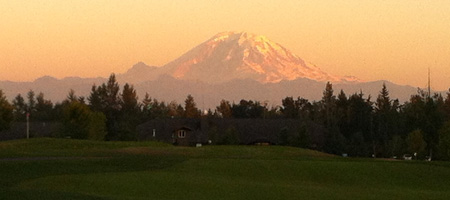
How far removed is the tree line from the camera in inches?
3580

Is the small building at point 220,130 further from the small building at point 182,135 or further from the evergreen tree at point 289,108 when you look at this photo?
the evergreen tree at point 289,108

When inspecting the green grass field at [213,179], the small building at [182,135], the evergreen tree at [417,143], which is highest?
the small building at [182,135]

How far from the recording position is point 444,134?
79.4m

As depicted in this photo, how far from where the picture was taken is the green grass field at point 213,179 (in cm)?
3127

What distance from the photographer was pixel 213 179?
36656mm

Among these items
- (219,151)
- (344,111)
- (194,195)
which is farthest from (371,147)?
(194,195)

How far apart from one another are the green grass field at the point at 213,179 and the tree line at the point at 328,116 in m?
36.7

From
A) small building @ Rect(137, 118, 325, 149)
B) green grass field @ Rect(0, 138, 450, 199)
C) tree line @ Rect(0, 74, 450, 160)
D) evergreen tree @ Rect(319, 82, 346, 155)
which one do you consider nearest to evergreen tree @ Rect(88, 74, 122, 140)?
tree line @ Rect(0, 74, 450, 160)

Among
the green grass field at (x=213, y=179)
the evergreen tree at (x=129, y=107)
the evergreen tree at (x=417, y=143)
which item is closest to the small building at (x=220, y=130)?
the evergreen tree at (x=129, y=107)

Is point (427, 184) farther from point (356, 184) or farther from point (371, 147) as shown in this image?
point (371, 147)

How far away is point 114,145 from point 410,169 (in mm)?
30987

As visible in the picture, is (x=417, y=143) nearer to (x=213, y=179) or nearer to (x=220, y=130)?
(x=220, y=130)

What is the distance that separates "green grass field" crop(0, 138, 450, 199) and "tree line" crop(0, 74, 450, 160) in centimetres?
3669

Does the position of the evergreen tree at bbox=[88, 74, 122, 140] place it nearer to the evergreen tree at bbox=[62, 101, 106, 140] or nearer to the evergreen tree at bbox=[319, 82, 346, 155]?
the evergreen tree at bbox=[319, 82, 346, 155]
